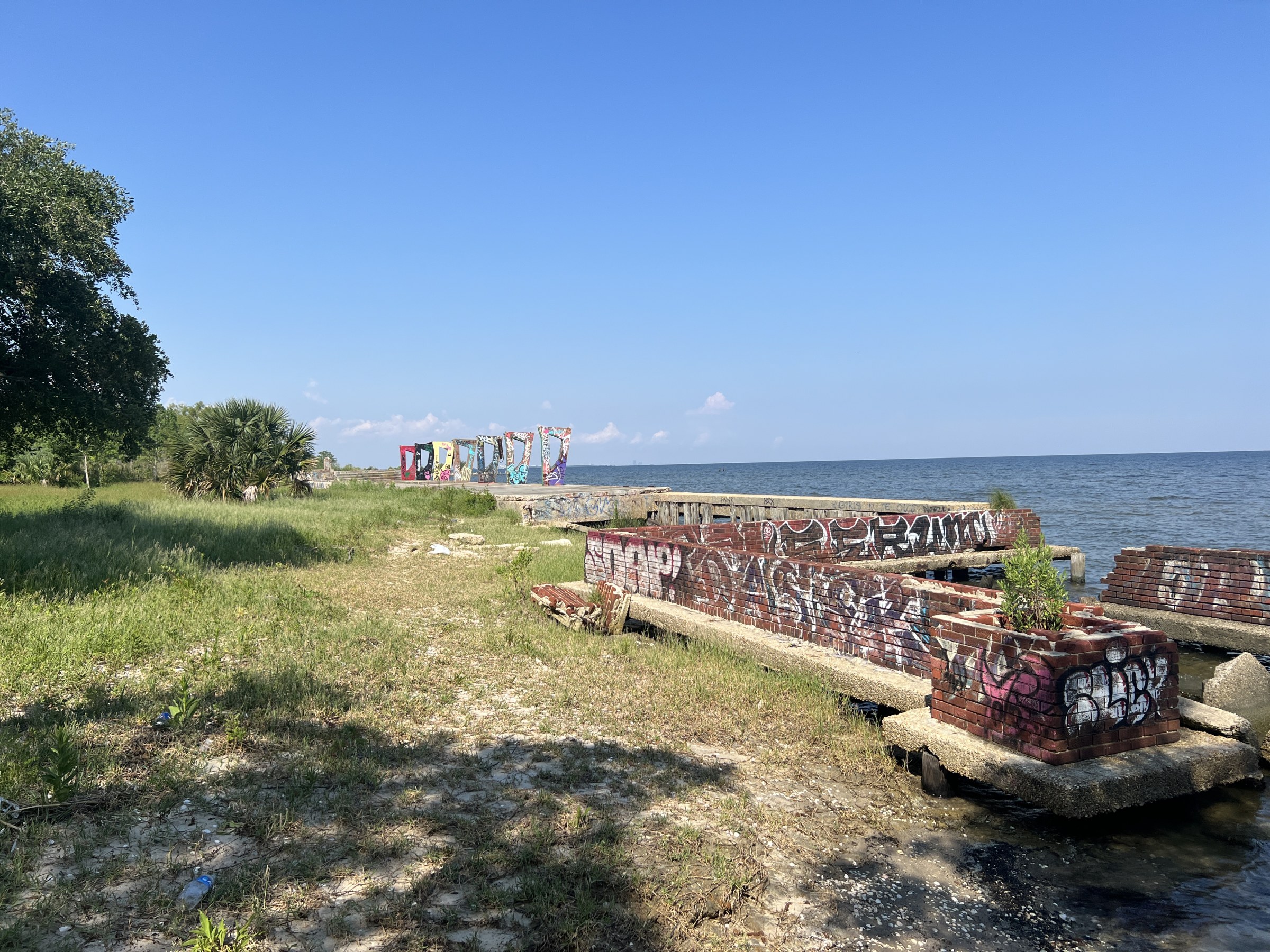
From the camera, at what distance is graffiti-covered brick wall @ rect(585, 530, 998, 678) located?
22.2 feet

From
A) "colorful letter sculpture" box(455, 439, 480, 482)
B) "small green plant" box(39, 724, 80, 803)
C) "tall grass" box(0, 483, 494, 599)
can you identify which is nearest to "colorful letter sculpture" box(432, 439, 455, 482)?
"colorful letter sculpture" box(455, 439, 480, 482)

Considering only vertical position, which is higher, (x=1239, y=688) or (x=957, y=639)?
(x=957, y=639)

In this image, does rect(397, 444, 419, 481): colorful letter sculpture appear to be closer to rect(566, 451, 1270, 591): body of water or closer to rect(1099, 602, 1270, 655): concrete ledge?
rect(566, 451, 1270, 591): body of water

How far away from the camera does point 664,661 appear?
8.12 metres

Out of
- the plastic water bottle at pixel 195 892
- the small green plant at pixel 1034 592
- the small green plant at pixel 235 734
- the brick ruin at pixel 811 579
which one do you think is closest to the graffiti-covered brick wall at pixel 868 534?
the brick ruin at pixel 811 579

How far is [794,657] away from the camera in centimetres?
752


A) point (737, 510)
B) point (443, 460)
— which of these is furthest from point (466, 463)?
point (737, 510)

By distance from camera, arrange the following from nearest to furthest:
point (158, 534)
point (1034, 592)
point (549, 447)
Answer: point (1034, 592), point (158, 534), point (549, 447)

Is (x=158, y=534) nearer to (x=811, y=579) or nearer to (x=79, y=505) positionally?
(x=79, y=505)

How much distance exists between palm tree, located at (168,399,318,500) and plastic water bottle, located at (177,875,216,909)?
23.6 m

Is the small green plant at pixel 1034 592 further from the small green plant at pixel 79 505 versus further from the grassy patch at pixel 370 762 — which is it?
the small green plant at pixel 79 505

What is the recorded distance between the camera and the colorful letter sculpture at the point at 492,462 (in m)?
43.5

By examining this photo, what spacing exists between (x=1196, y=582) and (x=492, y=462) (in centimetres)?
3787

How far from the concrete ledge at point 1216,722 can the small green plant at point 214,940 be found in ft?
19.9
